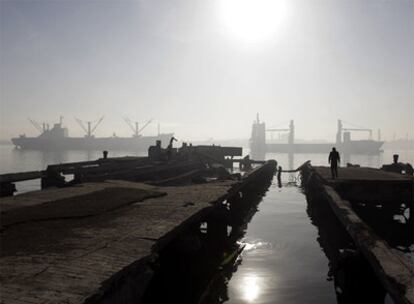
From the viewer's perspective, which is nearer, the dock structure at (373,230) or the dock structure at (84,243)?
the dock structure at (84,243)

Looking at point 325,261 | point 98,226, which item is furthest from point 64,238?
point 325,261

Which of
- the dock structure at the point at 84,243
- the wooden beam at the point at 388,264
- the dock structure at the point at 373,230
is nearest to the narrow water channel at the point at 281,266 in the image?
the dock structure at the point at 373,230

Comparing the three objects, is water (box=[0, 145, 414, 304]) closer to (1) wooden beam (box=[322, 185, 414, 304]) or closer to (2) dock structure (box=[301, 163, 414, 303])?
(2) dock structure (box=[301, 163, 414, 303])

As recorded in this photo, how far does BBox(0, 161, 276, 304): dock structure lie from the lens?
5.13 metres

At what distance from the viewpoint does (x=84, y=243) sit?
7.31 metres

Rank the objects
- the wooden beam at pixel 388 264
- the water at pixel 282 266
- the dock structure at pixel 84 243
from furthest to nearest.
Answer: the water at pixel 282 266 → the wooden beam at pixel 388 264 → the dock structure at pixel 84 243

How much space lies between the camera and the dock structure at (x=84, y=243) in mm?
5129

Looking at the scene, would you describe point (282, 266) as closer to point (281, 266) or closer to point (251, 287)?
point (281, 266)

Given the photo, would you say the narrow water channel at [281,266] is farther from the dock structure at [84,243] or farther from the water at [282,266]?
the dock structure at [84,243]

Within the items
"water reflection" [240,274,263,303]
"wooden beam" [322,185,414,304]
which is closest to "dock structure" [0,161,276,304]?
"water reflection" [240,274,263,303]

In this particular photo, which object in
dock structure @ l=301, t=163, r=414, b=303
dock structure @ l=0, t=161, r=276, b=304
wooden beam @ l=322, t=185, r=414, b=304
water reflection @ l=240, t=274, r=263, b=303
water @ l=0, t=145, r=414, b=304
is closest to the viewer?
dock structure @ l=0, t=161, r=276, b=304

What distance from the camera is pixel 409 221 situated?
20.0 meters

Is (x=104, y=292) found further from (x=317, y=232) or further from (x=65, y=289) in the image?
(x=317, y=232)

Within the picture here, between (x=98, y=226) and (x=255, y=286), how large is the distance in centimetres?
469
